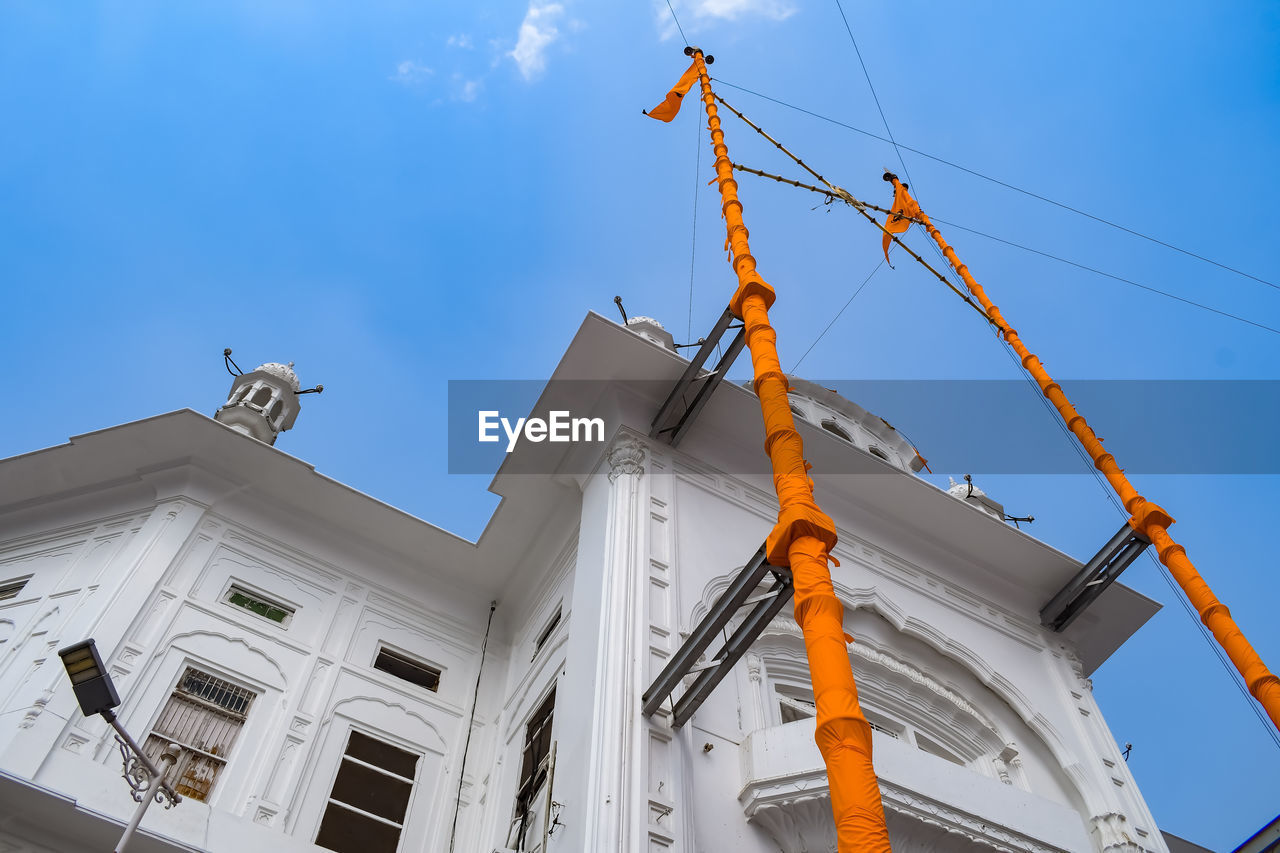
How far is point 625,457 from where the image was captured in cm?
1284

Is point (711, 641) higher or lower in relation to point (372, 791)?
lower

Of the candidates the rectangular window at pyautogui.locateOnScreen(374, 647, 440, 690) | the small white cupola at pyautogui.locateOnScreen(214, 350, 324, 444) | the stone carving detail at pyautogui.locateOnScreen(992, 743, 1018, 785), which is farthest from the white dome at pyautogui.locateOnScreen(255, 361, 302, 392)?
the stone carving detail at pyautogui.locateOnScreen(992, 743, 1018, 785)

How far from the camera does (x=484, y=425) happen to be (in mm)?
14570

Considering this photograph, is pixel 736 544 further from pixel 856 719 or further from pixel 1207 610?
pixel 856 719

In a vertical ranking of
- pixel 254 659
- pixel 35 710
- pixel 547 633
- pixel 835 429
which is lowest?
pixel 35 710

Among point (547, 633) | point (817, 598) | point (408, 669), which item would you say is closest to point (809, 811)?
point (817, 598)

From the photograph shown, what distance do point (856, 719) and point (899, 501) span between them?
31.8 feet

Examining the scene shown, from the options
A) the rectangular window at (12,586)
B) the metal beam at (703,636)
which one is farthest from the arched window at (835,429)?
the rectangular window at (12,586)

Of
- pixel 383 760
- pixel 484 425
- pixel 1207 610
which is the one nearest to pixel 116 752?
pixel 383 760

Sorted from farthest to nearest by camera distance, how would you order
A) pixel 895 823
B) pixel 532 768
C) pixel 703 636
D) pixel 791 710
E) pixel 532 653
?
pixel 532 653 → pixel 532 768 → pixel 791 710 → pixel 895 823 → pixel 703 636

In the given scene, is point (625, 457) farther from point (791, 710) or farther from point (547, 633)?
point (791, 710)

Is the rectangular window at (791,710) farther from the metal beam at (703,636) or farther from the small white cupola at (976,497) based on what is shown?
the small white cupola at (976,497)

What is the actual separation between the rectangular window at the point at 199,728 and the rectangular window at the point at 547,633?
363 centimetres

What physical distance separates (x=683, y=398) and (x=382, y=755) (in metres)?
6.00
